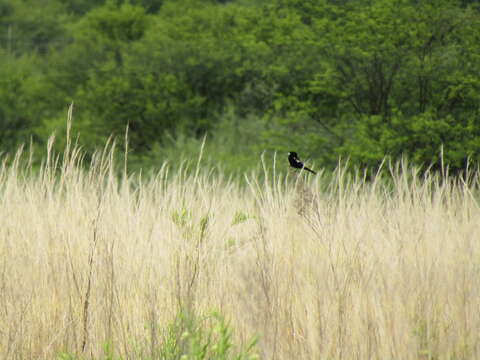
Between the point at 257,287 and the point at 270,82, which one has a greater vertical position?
the point at 257,287

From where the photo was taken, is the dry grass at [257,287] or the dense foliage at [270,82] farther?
the dense foliage at [270,82]

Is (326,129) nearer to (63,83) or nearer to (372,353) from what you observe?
(372,353)

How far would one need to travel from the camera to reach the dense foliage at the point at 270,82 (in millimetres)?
10609

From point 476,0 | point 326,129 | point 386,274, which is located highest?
point 476,0

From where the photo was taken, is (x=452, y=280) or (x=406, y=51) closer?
(x=452, y=280)

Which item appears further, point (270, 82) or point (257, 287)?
point (270, 82)

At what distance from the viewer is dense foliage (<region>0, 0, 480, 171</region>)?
10609 mm

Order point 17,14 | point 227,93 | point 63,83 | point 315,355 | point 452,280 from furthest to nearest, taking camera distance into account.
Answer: point 17,14 → point 63,83 → point 227,93 → point 452,280 → point 315,355

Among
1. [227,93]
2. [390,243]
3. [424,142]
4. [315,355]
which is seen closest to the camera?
[315,355]

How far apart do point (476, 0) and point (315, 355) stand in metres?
10.6

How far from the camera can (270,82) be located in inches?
709

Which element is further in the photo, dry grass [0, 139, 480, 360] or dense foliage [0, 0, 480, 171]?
dense foliage [0, 0, 480, 171]

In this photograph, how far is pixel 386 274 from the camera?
141 inches

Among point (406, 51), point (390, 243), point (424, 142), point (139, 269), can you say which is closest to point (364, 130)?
point (424, 142)
